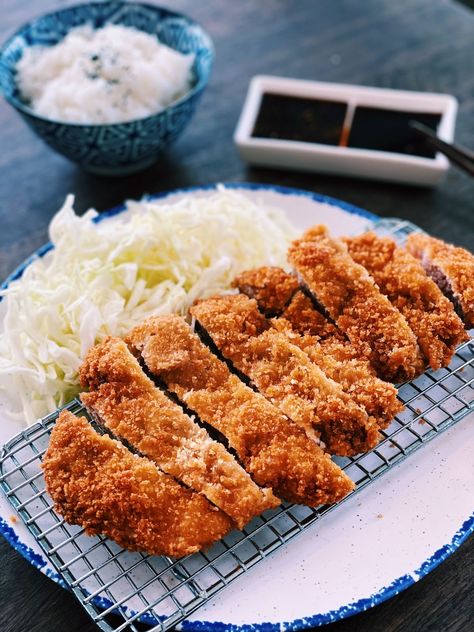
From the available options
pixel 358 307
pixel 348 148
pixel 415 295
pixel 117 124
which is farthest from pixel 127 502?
pixel 348 148

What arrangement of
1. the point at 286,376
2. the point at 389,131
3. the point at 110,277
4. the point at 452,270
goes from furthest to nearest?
the point at 389,131
the point at 110,277
the point at 452,270
the point at 286,376

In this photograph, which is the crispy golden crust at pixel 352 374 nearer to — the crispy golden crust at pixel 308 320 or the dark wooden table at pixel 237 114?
the crispy golden crust at pixel 308 320

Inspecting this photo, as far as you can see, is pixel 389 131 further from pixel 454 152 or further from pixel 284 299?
pixel 284 299

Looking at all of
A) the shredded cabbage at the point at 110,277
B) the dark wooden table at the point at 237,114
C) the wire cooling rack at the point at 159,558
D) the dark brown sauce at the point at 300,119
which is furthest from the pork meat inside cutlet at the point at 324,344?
the dark brown sauce at the point at 300,119

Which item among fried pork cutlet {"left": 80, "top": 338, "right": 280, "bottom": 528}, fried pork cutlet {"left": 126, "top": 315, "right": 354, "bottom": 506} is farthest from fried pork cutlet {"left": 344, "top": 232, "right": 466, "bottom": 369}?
fried pork cutlet {"left": 80, "top": 338, "right": 280, "bottom": 528}

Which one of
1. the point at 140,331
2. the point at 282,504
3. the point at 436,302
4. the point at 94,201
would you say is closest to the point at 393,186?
the point at 436,302

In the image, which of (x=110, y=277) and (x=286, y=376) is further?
(x=110, y=277)

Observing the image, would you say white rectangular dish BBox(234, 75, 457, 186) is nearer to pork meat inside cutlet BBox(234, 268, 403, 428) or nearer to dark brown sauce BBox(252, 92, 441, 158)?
dark brown sauce BBox(252, 92, 441, 158)
